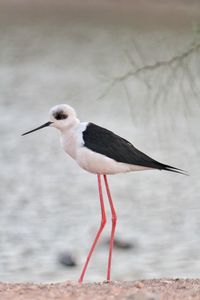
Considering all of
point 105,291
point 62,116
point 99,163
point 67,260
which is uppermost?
point 67,260

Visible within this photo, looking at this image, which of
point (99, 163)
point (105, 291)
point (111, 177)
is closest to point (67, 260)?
point (111, 177)

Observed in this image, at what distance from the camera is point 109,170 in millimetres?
6324

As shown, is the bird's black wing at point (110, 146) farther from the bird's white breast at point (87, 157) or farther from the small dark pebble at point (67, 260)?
the small dark pebble at point (67, 260)

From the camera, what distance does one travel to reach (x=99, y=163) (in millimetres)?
6301

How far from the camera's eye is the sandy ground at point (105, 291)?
5.50 meters

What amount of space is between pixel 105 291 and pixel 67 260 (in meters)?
5.04

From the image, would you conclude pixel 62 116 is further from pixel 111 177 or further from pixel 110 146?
pixel 111 177

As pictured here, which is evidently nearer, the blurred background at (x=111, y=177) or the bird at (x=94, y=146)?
the bird at (x=94, y=146)

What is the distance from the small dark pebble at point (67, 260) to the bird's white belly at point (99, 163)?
4427mm

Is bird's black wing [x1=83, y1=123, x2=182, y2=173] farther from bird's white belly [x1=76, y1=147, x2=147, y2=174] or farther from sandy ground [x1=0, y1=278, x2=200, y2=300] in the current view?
sandy ground [x1=0, y1=278, x2=200, y2=300]

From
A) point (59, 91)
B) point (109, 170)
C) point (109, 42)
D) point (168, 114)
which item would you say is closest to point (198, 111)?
point (168, 114)

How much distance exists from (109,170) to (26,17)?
2140 cm

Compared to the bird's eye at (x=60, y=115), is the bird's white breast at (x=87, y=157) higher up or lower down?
lower down

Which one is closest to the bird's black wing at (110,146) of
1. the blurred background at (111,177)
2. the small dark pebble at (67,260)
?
the blurred background at (111,177)
